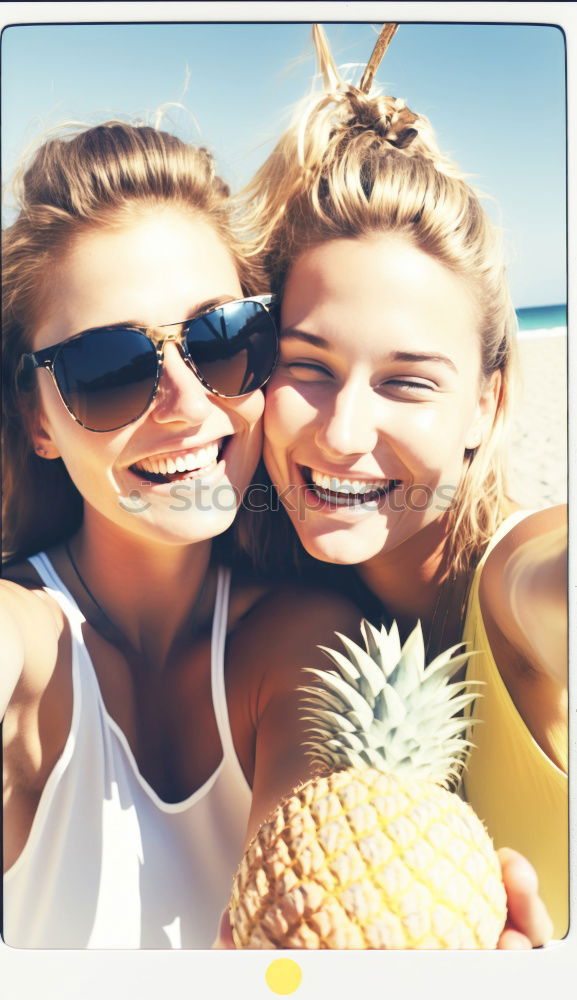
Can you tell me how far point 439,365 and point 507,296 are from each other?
227mm

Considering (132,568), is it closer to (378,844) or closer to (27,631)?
(27,631)

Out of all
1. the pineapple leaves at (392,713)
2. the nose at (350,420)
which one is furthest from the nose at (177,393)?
the pineapple leaves at (392,713)

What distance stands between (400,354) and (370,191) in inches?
14.1

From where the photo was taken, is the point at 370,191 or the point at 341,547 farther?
the point at 341,547

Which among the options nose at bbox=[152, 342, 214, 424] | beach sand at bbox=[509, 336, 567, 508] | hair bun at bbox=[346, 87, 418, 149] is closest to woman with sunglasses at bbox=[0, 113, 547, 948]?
nose at bbox=[152, 342, 214, 424]

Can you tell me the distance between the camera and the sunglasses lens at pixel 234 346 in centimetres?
167

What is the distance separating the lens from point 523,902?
5.31ft

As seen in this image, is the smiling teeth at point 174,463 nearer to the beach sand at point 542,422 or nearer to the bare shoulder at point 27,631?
the bare shoulder at point 27,631

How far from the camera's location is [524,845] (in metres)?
1.75

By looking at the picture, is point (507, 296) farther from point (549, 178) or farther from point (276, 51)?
point (276, 51)

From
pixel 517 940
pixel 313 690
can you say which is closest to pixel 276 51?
pixel 313 690

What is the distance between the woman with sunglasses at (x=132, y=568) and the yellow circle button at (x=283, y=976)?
0.77 feet

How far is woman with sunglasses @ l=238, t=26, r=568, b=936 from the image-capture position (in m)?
1.67

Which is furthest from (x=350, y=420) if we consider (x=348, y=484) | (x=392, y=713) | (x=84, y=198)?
(x=84, y=198)
